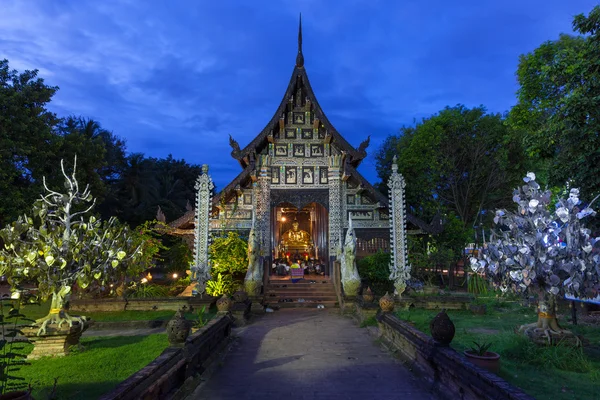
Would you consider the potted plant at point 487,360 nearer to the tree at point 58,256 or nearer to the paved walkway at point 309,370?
the paved walkway at point 309,370

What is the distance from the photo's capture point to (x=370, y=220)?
56.7ft

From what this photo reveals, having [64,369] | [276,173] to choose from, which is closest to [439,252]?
[276,173]

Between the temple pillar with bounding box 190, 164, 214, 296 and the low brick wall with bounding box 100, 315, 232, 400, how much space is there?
6.68 m

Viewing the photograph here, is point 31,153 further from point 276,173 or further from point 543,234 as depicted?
point 543,234

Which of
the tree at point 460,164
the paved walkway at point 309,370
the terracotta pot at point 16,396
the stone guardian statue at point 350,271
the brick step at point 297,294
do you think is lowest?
the paved walkway at point 309,370

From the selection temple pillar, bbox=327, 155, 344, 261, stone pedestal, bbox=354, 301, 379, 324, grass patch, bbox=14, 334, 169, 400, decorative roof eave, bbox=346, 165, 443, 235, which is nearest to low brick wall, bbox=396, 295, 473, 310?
stone pedestal, bbox=354, 301, 379, 324

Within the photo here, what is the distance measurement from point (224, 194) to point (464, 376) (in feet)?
44.0

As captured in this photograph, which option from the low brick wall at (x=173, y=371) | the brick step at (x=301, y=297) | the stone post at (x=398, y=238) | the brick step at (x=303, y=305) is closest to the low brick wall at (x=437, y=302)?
the stone post at (x=398, y=238)

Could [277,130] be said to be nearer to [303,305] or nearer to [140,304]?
[303,305]

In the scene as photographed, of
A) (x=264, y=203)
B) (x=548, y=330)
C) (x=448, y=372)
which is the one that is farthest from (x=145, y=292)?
(x=548, y=330)

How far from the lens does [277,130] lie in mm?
18047

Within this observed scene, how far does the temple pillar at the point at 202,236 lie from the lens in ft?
46.7

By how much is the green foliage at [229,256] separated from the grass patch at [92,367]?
6.84 meters

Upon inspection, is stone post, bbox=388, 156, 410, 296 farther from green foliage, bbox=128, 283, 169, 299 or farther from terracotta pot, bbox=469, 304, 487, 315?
green foliage, bbox=128, 283, 169, 299
